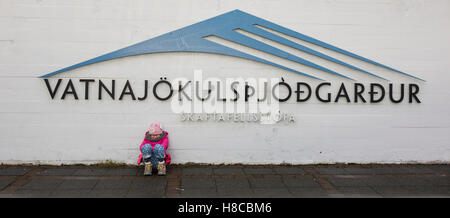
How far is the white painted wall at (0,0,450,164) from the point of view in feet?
18.8

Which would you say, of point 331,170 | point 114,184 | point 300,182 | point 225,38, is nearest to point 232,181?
point 300,182

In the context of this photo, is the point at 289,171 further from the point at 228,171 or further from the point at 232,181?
the point at 232,181

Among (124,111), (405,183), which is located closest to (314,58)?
(405,183)

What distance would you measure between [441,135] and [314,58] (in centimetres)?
299

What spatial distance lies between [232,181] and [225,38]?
2594 mm

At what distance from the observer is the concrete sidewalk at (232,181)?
458 centimetres

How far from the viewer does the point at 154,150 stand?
17.5 feet

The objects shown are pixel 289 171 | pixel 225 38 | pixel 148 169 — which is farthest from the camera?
pixel 225 38

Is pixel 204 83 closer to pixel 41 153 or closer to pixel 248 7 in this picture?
pixel 248 7

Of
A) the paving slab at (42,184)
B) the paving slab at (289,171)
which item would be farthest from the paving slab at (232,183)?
the paving slab at (42,184)

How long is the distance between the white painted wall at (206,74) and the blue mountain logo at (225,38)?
0.37 ft

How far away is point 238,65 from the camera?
19.4 feet

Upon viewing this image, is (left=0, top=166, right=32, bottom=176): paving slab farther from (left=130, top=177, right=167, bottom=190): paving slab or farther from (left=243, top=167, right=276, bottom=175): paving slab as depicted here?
(left=243, top=167, right=276, bottom=175): paving slab

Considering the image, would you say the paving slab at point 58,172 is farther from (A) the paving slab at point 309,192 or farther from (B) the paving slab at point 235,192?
(A) the paving slab at point 309,192
